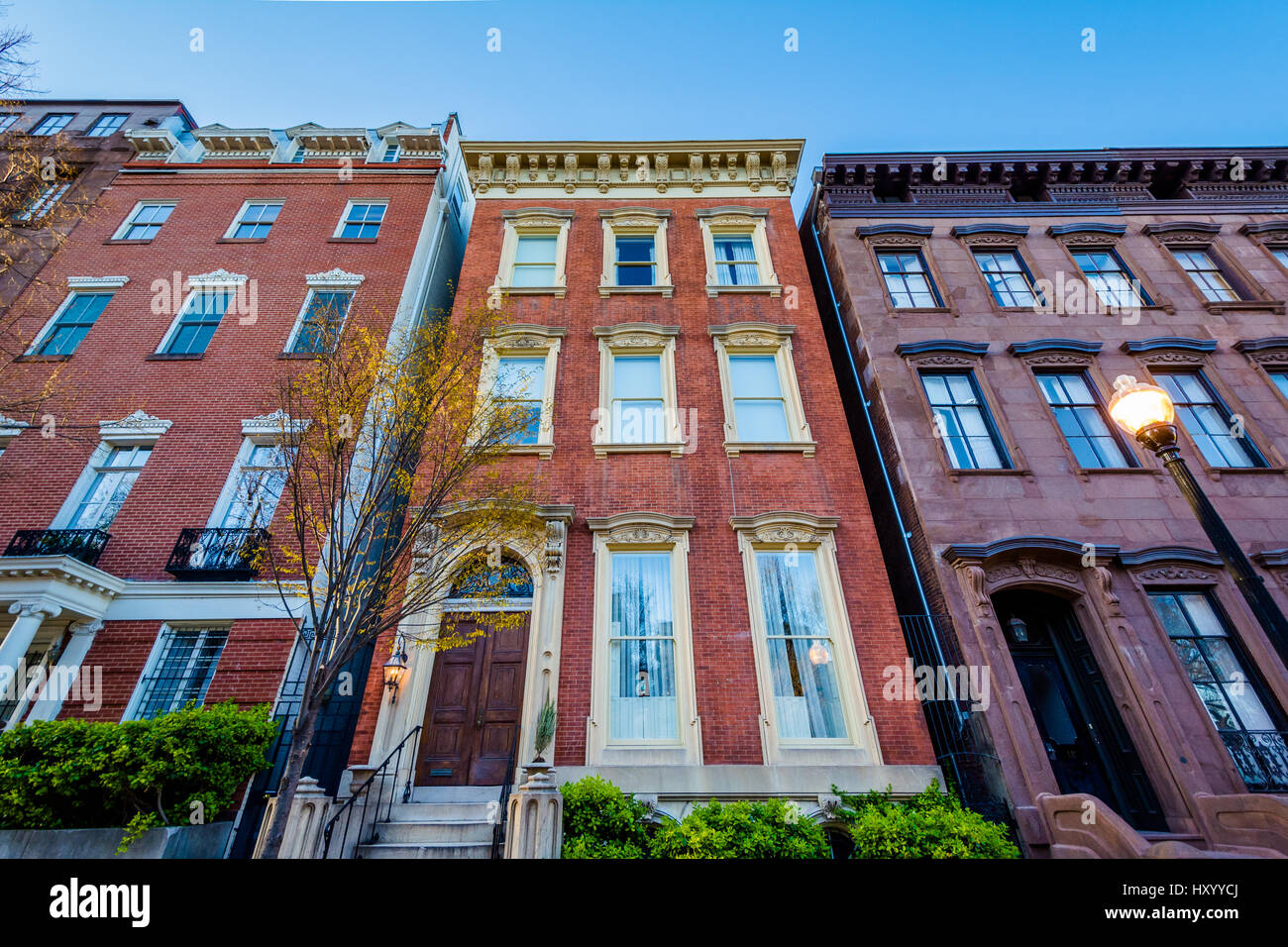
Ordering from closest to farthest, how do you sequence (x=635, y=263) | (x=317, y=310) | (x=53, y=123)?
(x=317, y=310) → (x=635, y=263) → (x=53, y=123)

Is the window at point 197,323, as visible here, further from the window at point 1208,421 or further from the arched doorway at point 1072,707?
the window at point 1208,421

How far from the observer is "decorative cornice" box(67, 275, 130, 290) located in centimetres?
1377

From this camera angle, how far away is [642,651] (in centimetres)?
883

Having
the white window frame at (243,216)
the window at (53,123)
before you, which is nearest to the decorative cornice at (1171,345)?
the white window frame at (243,216)

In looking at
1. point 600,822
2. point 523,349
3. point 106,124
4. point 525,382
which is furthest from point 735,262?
point 106,124

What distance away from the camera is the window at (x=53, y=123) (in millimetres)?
18266

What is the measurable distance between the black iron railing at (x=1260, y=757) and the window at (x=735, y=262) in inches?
456

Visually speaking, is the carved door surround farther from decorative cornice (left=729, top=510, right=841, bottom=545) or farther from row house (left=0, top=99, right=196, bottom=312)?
row house (left=0, top=99, right=196, bottom=312)

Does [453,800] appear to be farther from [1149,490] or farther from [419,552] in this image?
[1149,490]

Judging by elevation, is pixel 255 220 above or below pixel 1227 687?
above

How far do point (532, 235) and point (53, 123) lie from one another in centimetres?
1801

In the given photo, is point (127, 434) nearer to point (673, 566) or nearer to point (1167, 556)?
point (673, 566)

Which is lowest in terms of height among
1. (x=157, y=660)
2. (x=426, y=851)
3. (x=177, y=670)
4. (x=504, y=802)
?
(x=426, y=851)

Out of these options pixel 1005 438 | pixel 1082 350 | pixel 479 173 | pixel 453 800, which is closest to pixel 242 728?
pixel 453 800
